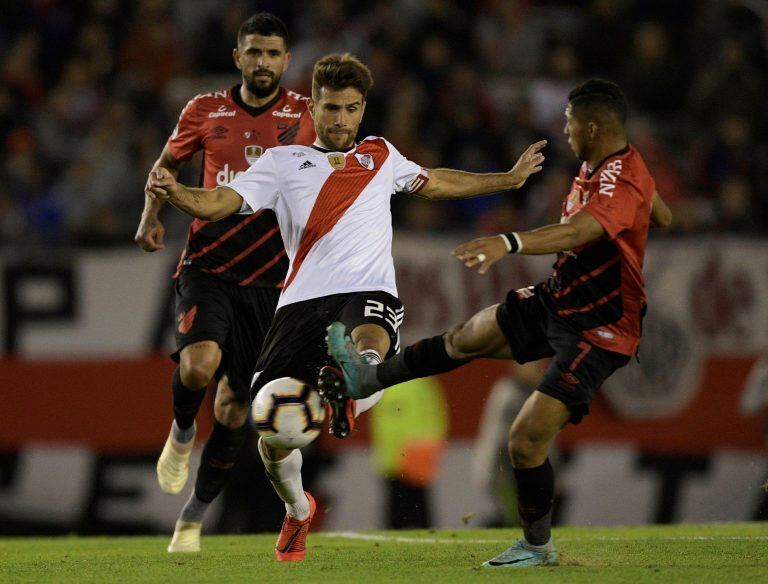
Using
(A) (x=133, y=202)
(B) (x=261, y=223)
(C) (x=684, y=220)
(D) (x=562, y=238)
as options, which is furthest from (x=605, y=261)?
(A) (x=133, y=202)

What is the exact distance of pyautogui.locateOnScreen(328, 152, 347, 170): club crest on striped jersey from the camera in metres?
7.00

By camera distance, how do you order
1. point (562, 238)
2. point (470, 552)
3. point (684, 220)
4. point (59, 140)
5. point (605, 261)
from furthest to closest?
1. point (59, 140)
2. point (684, 220)
3. point (470, 552)
4. point (605, 261)
5. point (562, 238)

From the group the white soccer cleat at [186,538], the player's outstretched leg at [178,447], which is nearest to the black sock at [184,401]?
the player's outstretched leg at [178,447]

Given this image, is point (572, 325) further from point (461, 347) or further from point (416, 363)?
point (416, 363)

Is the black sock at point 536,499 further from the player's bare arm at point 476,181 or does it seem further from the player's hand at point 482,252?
the player's bare arm at point 476,181

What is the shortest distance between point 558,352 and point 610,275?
0.47 m

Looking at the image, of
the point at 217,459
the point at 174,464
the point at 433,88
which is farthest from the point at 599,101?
the point at 433,88

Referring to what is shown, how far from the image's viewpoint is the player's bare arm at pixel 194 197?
A: 6402 mm

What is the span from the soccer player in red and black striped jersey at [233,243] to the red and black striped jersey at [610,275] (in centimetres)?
190

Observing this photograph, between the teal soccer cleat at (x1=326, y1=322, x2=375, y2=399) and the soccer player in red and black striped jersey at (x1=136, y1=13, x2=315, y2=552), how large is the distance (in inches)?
58.8

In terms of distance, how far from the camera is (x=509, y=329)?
7039 millimetres

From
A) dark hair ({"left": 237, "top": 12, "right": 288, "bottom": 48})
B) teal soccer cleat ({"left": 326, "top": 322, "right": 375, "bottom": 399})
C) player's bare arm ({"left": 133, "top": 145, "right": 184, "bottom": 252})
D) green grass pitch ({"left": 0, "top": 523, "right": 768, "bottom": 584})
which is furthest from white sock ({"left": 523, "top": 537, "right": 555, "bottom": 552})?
dark hair ({"left": 237, "top": 12, "right": 288, "bottom": 48})

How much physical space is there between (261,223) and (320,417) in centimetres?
173

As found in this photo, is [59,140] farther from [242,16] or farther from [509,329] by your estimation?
[509,329]
